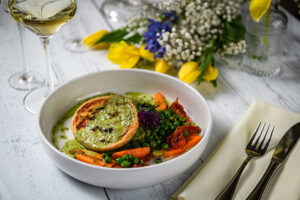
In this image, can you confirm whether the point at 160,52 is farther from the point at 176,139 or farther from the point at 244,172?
the point at 244,172

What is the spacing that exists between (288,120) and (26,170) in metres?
1.60

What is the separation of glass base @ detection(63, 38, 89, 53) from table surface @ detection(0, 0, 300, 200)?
5 cm

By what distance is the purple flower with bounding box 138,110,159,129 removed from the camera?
5.69 feet

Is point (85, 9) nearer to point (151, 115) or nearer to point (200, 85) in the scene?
point (200, 85)

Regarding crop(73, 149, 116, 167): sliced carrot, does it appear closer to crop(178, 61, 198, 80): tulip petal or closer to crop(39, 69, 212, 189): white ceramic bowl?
crop(39, 69, 212, 189): white ceramic bowl

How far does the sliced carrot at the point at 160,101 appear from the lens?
6.77ft

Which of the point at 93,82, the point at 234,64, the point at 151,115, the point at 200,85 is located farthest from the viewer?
the point at 234,64

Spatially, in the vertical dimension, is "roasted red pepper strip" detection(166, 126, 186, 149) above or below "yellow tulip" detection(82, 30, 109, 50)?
above

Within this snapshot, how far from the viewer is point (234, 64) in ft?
9.03

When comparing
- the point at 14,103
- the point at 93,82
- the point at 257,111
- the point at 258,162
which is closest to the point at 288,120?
the point at 257,111

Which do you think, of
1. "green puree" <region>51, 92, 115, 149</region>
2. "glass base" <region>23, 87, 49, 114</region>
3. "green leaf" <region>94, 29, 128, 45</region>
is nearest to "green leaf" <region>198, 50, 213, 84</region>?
"green leaf" <region>94, 29, 128, 45</region>

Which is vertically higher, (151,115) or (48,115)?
(151,115)

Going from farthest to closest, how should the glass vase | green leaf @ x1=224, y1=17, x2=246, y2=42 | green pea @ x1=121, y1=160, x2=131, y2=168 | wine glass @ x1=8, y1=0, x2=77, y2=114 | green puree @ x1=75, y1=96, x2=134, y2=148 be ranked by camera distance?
green leaf @ x1=224, y1=17, x2=246, y2=42 < the glass vase < wine glass @ x1=8, y1=0, x2=77, y2=114 < green puree @ x1=75, y1=96, x2=134, y2=148 < green pea @ x1=121, y1=160, x2=131, y2=168

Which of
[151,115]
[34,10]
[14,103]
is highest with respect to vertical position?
[34,10]
